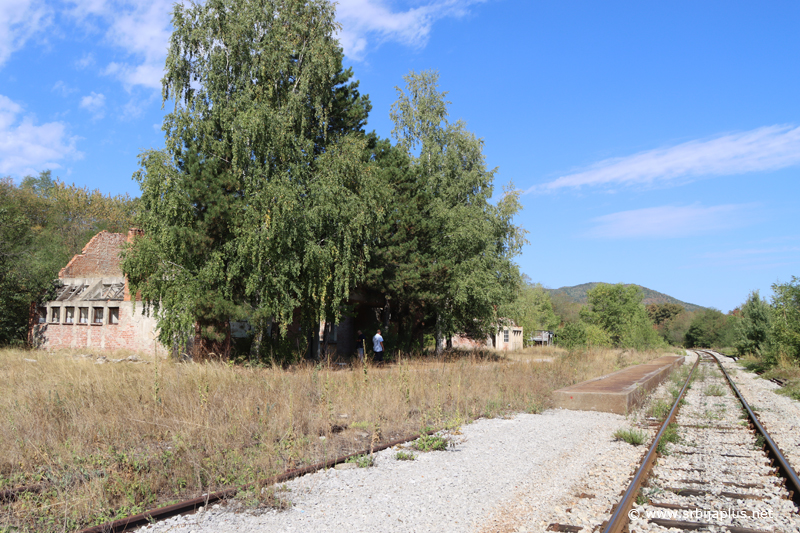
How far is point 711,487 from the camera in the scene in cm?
629

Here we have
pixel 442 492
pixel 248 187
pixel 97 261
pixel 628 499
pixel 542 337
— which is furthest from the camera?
pixel 542 337

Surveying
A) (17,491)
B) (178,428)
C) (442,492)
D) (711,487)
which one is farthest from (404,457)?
(17,491)

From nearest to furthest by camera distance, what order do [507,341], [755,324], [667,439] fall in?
[667,439] → [755,324] → [507,341]

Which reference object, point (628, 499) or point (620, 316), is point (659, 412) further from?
point (620, 316)

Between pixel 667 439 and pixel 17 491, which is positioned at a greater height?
pixel 17 491

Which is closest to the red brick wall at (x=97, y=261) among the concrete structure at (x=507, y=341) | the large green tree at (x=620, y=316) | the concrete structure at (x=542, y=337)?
the concrete structure at (x=507, y=341)

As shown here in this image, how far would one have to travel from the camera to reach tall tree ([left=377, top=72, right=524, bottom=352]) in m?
26.0

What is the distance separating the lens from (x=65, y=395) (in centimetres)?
830

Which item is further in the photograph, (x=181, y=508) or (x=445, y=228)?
(x=445, y=228)

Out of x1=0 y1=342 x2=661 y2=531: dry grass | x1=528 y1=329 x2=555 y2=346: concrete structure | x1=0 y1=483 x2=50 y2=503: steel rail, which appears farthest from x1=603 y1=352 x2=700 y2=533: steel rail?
x1=528 y1=329 x2=555 y2=346: concrete structure

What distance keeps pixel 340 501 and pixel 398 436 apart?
3235 mm

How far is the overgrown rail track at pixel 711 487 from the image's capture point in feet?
16.7

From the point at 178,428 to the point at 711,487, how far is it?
6.89m

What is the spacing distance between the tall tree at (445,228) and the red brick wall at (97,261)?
58.1ft
